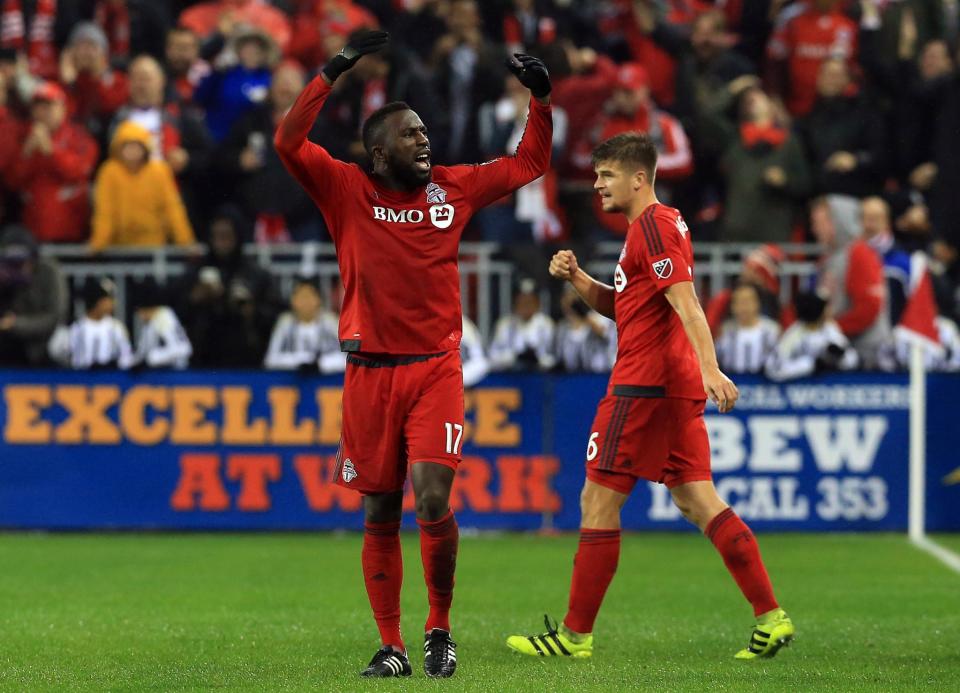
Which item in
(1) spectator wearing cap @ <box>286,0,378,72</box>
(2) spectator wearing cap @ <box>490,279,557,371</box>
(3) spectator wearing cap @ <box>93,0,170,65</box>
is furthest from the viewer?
(3) spectator wearing cap @ <box>93,0,170,65</box>

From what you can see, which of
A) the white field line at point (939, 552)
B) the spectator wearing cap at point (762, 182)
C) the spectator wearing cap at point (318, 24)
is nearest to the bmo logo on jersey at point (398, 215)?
the white field line at point (939, 552)

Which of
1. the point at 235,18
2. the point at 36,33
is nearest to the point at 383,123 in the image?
the point at 235,18

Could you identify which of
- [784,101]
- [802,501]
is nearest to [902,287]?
[802,501]

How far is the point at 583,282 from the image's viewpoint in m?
8.42

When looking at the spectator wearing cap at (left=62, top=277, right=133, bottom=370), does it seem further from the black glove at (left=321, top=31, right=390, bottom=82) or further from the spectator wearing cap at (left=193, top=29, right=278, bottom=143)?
the black glove at (left=321, top=31, right=390, bottom=82)

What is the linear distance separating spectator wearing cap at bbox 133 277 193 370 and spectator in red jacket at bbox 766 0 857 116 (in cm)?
683

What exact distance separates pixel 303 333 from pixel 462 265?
1660mm

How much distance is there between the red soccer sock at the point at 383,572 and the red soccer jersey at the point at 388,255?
2.61 feet

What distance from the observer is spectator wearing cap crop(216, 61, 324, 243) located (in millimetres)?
17219

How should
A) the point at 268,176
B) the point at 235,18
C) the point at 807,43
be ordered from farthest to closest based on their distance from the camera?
the point at 235,18
the point at 807,43
the point at 268,176

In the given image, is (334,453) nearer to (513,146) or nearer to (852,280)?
(513,146)

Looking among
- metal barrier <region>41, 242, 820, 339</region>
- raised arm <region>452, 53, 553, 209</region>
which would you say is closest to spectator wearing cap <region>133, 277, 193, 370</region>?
metal barrier <region>41, 242, 820, 339</region>

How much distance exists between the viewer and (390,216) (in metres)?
7.75

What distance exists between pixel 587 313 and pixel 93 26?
7011 mm
